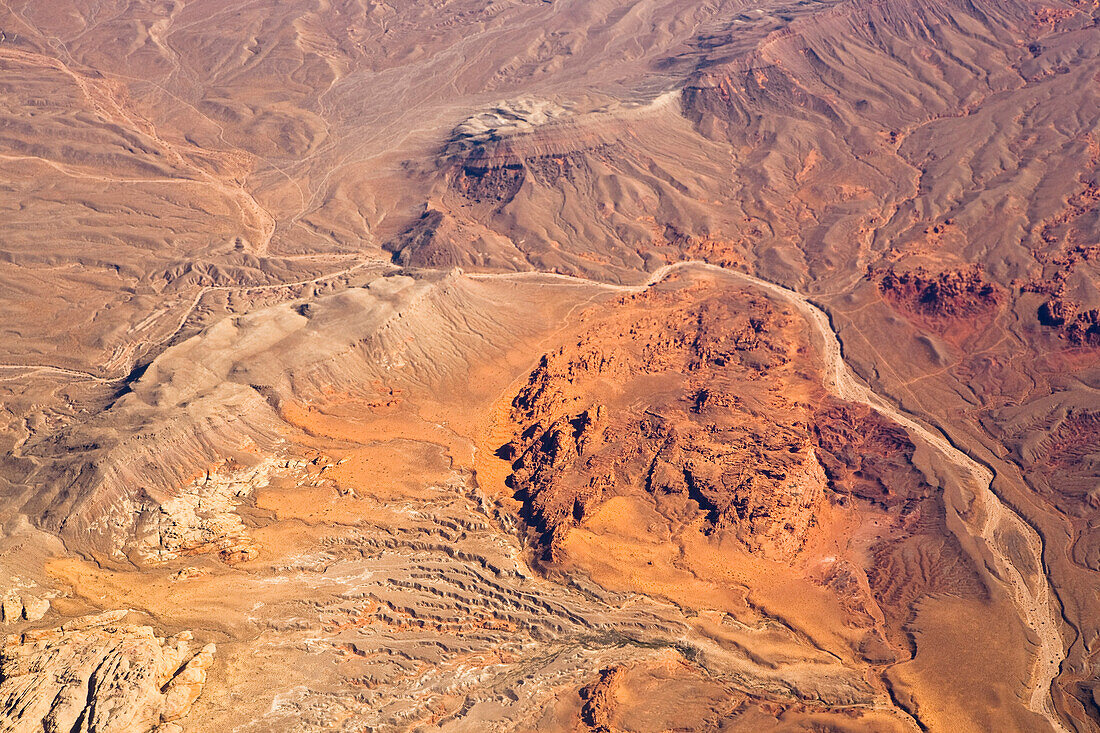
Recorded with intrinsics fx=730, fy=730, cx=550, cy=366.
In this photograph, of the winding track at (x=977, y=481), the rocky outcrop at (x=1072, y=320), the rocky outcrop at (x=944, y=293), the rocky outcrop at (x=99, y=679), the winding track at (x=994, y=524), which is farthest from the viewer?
the rocky outcrop at (x=944, y=293)

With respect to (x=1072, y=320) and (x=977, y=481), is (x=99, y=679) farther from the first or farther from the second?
(x=1072, y=320)

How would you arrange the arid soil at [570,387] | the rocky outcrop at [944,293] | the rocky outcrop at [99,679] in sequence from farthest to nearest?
1. the rocky outcrop at [944,293]
2. the arid soil at [570,387]
3. the rocky outcrop at [99,679]

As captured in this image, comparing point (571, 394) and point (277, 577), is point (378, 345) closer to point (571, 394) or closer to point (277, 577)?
point (571, 394)

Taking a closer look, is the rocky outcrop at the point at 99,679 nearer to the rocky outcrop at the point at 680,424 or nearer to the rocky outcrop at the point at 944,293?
the rocky outcrop at the point at 680,424

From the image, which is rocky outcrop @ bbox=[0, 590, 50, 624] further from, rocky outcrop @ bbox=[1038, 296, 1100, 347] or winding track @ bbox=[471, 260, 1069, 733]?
rocky outcrop @ bbox=[1038, 296, 1100, 347]

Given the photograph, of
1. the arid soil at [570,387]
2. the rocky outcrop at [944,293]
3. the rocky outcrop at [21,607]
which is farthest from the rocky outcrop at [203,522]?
the rocky outcrop at [944,293]

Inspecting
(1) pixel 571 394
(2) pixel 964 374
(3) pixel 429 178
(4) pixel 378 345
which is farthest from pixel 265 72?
(2) pixel 964 374

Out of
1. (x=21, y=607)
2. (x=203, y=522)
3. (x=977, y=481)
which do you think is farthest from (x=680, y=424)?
(x=21, y=607)
